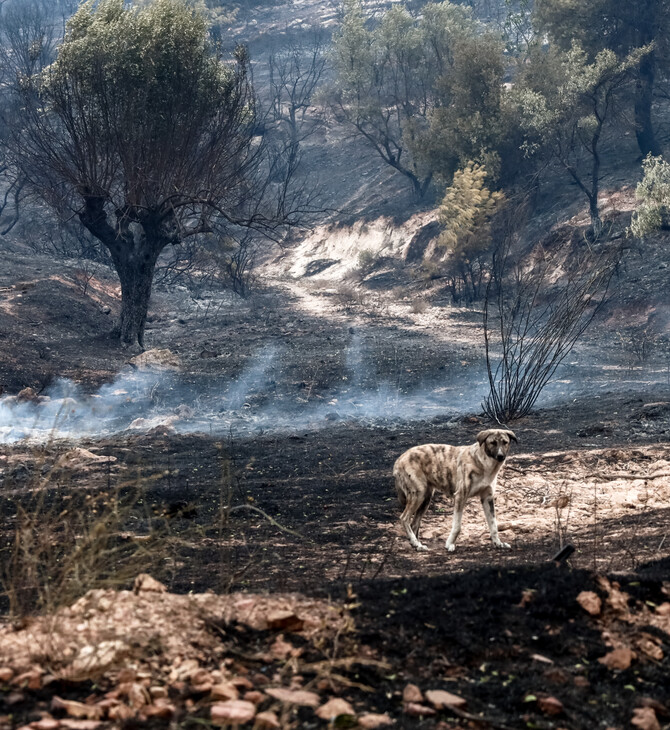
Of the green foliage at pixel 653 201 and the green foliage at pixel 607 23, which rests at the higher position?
the green foliage at pixel 607 23

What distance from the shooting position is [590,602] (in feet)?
14.2

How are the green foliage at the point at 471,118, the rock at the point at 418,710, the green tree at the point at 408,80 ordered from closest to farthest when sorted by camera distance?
the rock at the point at 418,710
the green foliage at the point at 471,118
the green tree at the point at 408,80

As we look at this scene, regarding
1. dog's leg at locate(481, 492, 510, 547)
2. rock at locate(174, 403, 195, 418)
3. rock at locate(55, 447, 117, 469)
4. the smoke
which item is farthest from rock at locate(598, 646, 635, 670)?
rock at locate(174, 403, 195, 418)

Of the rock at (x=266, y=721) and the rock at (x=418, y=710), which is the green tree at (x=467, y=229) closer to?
the rock at (x=418, y=710)

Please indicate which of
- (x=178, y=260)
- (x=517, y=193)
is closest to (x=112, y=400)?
(x=178, y=260)

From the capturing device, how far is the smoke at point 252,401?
14.0 metres

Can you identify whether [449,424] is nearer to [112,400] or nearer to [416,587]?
[112,400]

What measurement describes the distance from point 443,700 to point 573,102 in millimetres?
32112

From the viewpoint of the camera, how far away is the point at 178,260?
33781mm

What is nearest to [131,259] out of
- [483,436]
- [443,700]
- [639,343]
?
[639,343]

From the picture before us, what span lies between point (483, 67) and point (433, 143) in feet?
12.0

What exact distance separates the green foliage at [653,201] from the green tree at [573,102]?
2930 millimetres

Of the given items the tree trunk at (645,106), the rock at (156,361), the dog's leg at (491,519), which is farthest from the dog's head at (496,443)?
the tree trunk at (645,106)

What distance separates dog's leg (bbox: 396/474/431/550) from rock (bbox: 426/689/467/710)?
3303 millimetres
